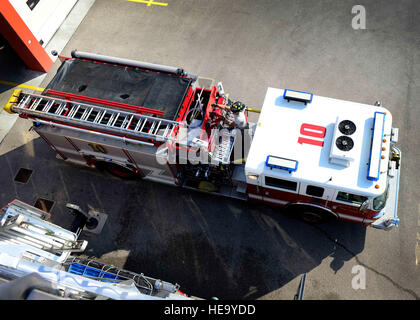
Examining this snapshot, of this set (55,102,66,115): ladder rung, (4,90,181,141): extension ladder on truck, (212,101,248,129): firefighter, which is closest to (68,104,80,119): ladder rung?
(4,90,181,141): extension ladder on truck

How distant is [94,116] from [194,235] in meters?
4.86

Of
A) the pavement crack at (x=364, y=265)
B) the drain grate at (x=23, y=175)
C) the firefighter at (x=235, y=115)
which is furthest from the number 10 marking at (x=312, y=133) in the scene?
the drain grate at (x=23, y=175)

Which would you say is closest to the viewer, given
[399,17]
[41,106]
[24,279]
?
[24,279]

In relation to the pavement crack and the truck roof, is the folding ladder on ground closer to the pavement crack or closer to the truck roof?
the truck roof

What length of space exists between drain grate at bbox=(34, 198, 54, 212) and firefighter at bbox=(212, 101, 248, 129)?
684 centimetres

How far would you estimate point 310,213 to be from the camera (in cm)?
967

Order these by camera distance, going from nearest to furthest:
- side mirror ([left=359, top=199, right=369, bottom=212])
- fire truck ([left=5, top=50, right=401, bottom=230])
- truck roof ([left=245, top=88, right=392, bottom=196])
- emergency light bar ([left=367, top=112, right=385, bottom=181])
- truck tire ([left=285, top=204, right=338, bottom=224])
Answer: emergency light bar ([left=367, top=112, right=385, bottom=181]) → truck roof ([left=245, top=88, right=392, bottom=196]) → side mirror ([left=359, top=199, right=369, bottom=212]) → fire truck ([left=5, top=50, right=401, bottom=230]) → truck tire ([left=285, top=204, right=338, bottom=224])

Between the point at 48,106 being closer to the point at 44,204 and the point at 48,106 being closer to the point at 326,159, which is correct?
the point at 44,204

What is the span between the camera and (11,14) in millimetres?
12953

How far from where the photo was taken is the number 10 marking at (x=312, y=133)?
8875 millimetres

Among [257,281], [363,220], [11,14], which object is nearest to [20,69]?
[11,14]

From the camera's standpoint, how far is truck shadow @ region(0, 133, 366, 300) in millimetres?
10008
